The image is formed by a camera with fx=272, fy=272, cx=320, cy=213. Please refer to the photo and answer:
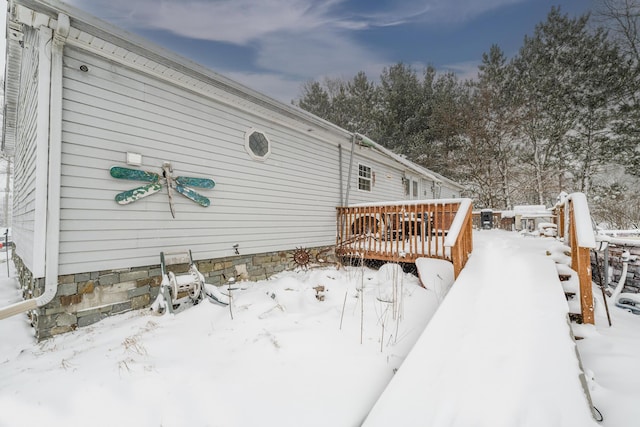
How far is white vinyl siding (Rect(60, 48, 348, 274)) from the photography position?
338cm

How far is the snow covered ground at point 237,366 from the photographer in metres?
1.77

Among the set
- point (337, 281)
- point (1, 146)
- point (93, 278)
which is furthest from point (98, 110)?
point (1, 146)

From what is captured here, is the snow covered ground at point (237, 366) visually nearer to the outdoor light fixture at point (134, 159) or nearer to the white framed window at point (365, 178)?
the outdoor light fixture at point (134, 159)

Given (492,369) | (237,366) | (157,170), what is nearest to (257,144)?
(157,170)

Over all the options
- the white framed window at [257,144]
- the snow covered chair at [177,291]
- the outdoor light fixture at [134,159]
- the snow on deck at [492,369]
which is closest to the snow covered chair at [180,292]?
the snow covered chair at [177,291]

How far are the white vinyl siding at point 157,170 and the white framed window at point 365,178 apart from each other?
3031 mm

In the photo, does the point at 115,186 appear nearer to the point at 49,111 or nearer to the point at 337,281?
the point at 49,111

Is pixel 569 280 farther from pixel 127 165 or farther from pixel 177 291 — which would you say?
pixel 127 165

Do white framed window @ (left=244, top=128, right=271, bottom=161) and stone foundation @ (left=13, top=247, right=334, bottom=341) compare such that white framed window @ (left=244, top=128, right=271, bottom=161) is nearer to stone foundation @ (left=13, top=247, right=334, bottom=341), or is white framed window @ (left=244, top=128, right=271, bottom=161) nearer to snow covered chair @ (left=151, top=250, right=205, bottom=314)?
stone foundation @ (left=13, top=247, right=334, bottom=341)

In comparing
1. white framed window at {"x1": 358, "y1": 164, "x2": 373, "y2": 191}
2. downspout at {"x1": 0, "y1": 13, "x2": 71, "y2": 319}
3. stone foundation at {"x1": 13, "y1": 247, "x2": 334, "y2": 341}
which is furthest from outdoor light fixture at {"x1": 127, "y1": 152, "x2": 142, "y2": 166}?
white framed window at {"x1": 358, "y1": 164, "x2": 373, "y2": 191}

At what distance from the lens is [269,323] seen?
3.01m

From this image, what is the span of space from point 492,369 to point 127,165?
4.61 m

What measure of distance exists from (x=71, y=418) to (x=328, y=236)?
6.01 meters

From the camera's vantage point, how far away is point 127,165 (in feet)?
12.3
